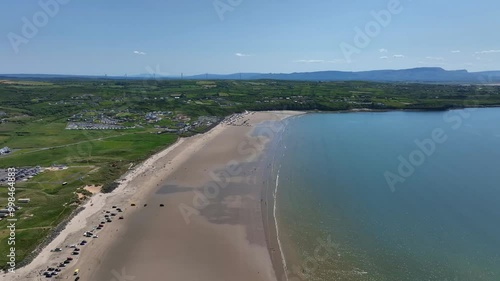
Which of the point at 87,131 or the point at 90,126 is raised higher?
the point at 90,126

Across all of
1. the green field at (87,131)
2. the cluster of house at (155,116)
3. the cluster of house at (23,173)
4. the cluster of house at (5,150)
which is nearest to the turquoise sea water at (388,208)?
the green field at (87,131)

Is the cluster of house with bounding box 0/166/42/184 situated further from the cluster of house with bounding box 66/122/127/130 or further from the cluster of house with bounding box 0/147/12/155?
the cluster of house with bounding box 66/122/127/130

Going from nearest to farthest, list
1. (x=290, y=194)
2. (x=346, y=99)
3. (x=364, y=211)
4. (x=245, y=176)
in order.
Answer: (x=364, y=211)
(x=290, y=194)
(x=245, y=176)
(x=346, y=99)

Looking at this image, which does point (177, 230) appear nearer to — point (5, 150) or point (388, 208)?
point (388, 208)

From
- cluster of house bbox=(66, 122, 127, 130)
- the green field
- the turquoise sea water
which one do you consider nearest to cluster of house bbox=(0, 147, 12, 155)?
the green field

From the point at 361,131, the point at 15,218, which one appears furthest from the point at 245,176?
the point at 361,131

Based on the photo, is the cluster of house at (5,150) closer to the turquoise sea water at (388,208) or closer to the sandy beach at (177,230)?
the sandy beach at (177,230)

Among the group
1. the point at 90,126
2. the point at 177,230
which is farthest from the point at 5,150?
the point at 177,230

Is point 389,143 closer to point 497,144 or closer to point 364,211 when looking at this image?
point 497,144
